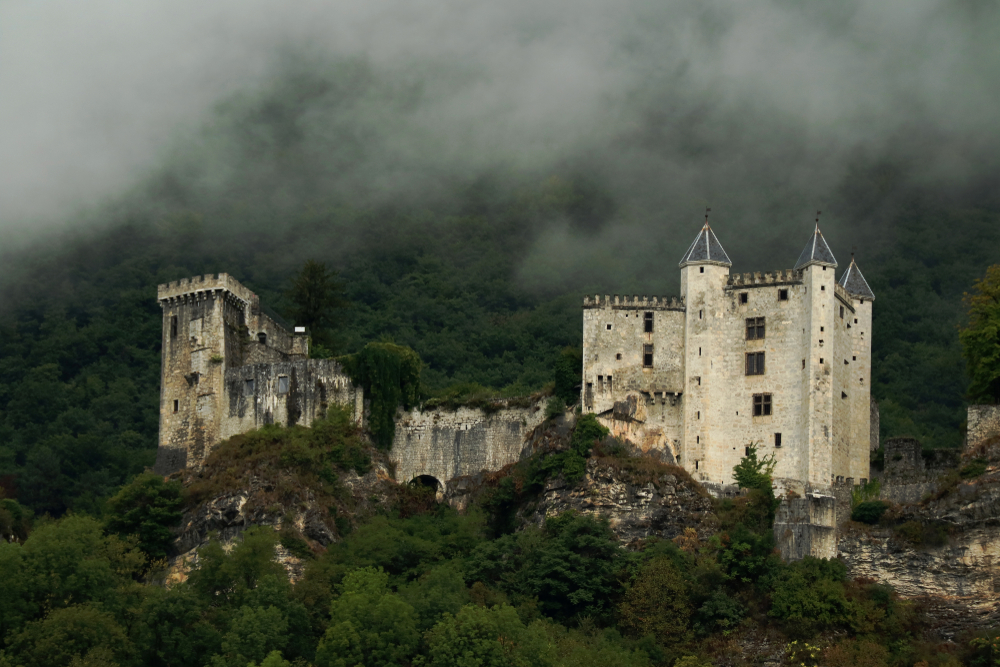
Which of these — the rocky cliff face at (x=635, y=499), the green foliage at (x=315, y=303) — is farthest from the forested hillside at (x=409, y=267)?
the rocky cliff face at (x=635, y=499)

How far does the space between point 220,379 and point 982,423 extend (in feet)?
93.3

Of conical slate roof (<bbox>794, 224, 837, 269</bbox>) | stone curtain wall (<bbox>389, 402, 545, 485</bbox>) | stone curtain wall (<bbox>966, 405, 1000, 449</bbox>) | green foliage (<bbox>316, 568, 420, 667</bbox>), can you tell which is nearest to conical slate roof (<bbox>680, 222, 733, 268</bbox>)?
conical slate roof (<bbox>794, 224, 837, 269</bbox>)

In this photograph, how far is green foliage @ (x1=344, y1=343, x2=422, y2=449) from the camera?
67.9 m

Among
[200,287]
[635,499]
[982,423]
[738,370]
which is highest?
[200,287]

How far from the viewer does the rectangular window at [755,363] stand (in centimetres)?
6394

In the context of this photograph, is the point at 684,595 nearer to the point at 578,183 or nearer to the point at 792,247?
the point at 792,247

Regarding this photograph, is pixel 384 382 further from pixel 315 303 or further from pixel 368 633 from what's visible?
pixel 368 633

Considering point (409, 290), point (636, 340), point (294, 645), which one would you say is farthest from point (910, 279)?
point (294, 645)

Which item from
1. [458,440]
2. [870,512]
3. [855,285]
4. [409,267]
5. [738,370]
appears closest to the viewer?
[870,512]

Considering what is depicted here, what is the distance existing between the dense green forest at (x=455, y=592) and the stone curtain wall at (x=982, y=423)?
23.2 feet

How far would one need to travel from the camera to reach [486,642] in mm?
53406

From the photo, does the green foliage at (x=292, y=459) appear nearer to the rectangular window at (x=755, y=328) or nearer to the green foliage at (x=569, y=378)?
the green foliage at (x=569, y=378)

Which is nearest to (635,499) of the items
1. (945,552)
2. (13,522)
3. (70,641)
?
(945,552)

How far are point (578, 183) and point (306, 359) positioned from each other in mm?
47118
